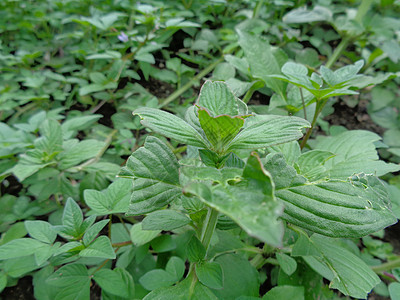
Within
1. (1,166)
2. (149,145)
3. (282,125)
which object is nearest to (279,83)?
(282,125)

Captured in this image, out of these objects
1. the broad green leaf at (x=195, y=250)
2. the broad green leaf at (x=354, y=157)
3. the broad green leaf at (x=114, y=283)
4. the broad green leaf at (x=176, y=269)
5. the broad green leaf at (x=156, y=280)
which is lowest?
the broad green leaf at (x=114, y=283)

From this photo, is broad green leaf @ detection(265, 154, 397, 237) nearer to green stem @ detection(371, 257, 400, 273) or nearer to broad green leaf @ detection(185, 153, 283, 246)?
broad green leaf @ detection(185, 153, 283, 246)

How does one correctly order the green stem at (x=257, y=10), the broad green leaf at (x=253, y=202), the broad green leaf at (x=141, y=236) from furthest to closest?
the green stem at (x=257, y=10), the broad green leaf at (x=141, y=236), the broad green leaf at (x=253, y=202)

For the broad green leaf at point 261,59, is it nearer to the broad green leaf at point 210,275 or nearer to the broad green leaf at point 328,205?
the broad green leaf at point 328,205

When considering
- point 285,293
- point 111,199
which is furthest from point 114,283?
point 285,293

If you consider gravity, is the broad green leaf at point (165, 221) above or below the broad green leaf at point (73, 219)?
above

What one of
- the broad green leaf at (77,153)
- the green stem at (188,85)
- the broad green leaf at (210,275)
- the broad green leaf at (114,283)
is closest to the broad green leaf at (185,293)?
the broad green leaf at (210,275)

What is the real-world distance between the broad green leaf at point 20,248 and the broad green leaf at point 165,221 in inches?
13.9

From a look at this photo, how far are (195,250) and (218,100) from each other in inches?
13.3

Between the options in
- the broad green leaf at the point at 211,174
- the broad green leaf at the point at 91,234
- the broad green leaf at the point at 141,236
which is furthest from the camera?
the broad green leaf at the point at 141,236

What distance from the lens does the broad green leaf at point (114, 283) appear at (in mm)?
731

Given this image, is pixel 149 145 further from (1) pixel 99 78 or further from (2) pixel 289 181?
(1) pixel 99 78

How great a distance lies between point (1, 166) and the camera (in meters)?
1.19

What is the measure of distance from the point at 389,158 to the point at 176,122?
136cm
